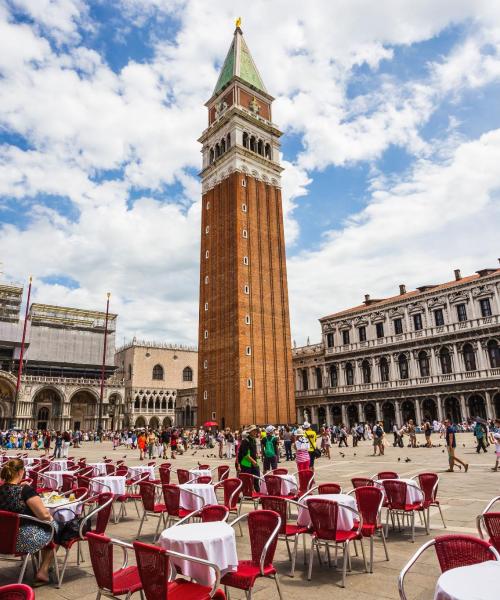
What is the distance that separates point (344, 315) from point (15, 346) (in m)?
38.7

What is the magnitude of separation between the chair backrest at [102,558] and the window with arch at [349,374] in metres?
43.3

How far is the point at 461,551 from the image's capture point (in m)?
3.61

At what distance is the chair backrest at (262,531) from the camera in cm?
446

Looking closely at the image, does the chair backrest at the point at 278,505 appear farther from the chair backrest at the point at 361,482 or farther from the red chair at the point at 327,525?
the chair backrest at the point at 361,482

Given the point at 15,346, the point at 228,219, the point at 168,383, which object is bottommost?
the point at 168,383

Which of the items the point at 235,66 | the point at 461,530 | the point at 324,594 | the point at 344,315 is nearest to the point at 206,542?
the point at 324,594

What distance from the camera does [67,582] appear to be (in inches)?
214

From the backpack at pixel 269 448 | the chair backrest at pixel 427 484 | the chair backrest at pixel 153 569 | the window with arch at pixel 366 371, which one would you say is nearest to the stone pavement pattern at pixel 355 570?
the chair backrest at pixel 427 484

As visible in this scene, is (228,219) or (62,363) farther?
(62,363)

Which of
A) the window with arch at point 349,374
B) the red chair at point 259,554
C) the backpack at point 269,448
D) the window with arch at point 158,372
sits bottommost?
the red chair at point 259,554

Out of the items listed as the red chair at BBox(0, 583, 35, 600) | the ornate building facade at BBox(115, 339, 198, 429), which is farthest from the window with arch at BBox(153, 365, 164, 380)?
the red chair at BBox(0, 583, 35, 600)

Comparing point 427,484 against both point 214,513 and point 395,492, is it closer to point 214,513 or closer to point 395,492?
point 395,492

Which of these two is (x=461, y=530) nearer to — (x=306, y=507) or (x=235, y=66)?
(x=306, y=507)

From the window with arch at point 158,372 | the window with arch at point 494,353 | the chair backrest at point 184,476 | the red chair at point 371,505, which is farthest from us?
the window with arch at point 158,372
